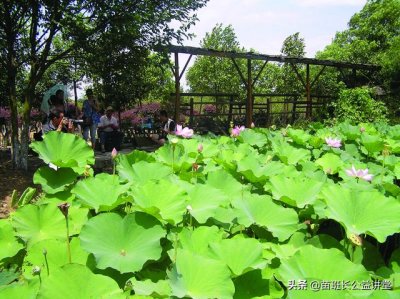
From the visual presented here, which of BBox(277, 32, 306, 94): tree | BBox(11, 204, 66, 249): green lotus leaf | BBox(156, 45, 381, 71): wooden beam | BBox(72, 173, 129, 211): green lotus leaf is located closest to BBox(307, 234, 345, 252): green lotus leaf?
BBox(72, 173, 129, 211): green lotus leaf

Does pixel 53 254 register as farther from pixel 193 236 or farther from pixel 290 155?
pixel 290 155

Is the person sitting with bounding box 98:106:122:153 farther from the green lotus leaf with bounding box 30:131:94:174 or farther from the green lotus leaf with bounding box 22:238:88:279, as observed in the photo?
the green lotus leaf with bounding box 22:238:88:279

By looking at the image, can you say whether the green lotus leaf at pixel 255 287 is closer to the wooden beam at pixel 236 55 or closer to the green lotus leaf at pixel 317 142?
the green lotus leaf at pixel 317 142

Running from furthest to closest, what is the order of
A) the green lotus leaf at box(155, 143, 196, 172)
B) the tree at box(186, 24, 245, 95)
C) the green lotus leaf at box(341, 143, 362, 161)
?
the tree at box(186, 24, 245, 95) < the green lotus leaf at box(341, 143, 362, 161) < the green lotus leaf at box(155, 143, 196, 172)

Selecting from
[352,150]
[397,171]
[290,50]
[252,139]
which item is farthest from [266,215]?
[290,50]

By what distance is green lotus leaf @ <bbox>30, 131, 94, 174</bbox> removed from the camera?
1.33 metres

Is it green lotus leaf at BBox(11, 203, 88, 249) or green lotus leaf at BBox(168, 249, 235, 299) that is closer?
green lotus leaf at BBox(168, 249, 235, 299)

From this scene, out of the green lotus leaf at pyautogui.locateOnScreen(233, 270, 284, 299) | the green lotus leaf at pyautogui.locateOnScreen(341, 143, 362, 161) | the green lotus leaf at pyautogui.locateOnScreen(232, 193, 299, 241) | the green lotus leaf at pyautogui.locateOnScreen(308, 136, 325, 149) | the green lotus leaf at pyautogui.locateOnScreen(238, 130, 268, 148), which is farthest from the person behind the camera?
the green lotus leaf at pyautogui.locateOnScreen(308, 136, 325, 149)

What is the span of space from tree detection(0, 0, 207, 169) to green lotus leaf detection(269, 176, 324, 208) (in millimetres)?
5368

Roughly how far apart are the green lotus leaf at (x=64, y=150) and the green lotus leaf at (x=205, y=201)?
1.47 ft

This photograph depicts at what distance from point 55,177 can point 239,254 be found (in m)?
0.77

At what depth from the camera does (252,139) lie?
101 inches

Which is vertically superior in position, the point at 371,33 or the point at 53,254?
the point at 371,33

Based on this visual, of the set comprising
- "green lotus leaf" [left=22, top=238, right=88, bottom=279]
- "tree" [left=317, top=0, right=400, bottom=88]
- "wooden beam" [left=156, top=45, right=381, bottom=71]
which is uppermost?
"tree" [left=317, top=0, right=400, bottom=88]
